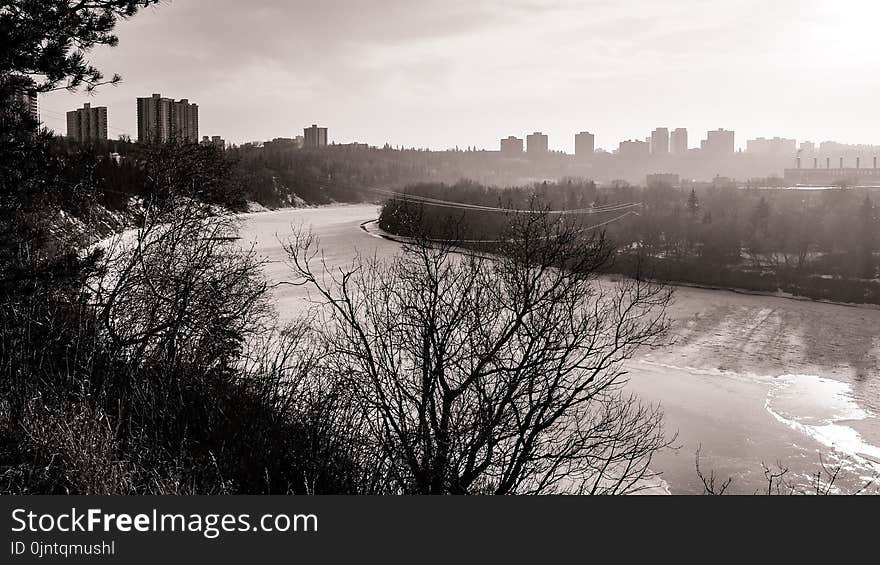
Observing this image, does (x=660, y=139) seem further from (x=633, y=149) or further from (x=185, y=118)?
(x=185, y=118)

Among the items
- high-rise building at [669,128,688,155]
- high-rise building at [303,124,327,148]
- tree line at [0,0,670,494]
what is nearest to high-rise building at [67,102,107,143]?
tree line at [0,0,670,494]

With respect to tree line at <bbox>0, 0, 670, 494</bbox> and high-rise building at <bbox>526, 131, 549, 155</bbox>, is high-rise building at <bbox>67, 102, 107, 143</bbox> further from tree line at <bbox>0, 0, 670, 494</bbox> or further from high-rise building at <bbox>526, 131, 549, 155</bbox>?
high-rise building at <bbox>526, 131, 549, 155</bbox>

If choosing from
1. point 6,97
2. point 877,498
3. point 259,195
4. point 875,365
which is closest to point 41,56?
point 6,97

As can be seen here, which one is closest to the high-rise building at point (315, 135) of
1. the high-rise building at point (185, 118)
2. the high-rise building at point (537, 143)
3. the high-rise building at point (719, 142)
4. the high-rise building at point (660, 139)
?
the high-rise building at point (537, 143)

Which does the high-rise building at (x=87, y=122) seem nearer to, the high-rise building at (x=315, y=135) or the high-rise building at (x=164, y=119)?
the high-rise building at (x=164, y=119)

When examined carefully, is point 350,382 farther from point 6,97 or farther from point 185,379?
point 6,97
